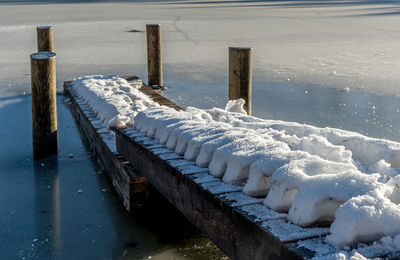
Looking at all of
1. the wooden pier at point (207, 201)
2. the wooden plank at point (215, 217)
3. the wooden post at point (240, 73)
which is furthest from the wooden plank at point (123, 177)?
the wooden post at point (240, 73)

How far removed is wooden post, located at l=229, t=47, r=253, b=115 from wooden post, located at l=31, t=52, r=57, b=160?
1.97 metres

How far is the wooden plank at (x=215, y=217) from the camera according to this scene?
2.32 meters

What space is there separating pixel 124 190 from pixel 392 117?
4.24 metres

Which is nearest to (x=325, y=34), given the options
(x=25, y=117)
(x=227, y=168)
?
(x=25, y=117)

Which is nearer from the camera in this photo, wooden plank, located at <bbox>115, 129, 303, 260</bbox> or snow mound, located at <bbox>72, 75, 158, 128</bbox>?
wooden plank, located at <bbox>115, 129, 303, 260</bbox>

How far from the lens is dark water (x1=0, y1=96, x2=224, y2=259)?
3.82 metres

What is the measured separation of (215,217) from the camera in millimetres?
2818

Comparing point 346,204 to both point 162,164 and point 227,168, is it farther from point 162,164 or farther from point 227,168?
point 162,164

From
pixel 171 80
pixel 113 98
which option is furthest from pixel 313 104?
pixel 171 80

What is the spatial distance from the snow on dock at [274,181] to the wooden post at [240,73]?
69.0 inches

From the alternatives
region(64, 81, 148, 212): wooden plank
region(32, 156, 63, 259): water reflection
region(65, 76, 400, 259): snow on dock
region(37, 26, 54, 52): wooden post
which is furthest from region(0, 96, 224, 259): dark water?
region(37, 26, 54, 52): wooden post

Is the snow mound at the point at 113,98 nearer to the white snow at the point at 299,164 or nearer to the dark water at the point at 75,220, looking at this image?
the dark water at the point at 75,220

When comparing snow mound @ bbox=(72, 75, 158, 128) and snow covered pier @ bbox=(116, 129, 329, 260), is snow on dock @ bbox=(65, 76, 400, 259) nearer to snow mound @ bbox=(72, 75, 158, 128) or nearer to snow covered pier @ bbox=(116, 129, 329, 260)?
snow covered pier @ bbox=(116, 129, 329, 260)

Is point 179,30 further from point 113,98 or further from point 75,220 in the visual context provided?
point 75,220
